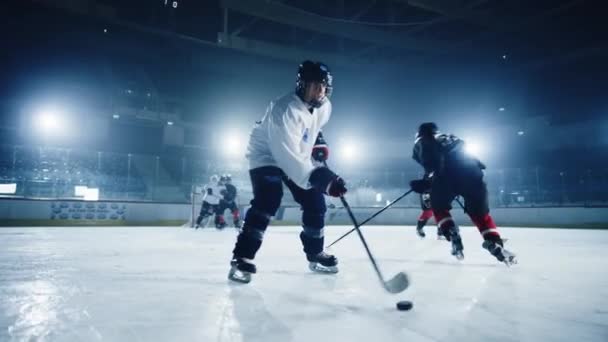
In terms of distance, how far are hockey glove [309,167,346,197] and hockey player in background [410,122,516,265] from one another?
4.65 feet

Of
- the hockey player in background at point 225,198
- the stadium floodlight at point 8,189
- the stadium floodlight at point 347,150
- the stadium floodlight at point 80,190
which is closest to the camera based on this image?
the hockey player in background at point 225,198

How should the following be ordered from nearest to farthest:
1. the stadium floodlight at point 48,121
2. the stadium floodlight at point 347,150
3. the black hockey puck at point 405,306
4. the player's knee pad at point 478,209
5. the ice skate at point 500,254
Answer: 1. the black hockey puck at point 405,306
2. the ice skate at point 500,254
3. the player's knee pad at point 478,209
4. the stadium floodlight at point 48,121
5. the stadium floodlight at point 347,150

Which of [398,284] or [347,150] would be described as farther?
[347,150]

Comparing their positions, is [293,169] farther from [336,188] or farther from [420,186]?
[420,186]

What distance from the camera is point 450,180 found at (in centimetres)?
358

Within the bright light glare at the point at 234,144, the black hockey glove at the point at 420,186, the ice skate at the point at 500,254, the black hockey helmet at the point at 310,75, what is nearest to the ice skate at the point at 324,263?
the black hockey glove at the point at 420,186

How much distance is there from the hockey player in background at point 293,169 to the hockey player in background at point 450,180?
117cm

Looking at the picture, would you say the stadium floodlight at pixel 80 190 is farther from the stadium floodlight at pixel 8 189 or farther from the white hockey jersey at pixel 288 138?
the white hockey jersey at pixel 288 138

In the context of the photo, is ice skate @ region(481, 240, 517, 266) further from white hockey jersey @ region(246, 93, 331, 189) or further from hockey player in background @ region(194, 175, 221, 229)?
hockey player in background @ region(194, 175, 221, 229)

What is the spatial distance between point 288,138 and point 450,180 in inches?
77.8

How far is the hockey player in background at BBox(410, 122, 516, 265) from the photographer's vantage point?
3.40 meters

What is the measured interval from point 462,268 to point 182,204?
13517mm

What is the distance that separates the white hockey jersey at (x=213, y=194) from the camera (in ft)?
35.2

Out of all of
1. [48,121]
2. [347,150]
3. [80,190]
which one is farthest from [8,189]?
[347,150]
